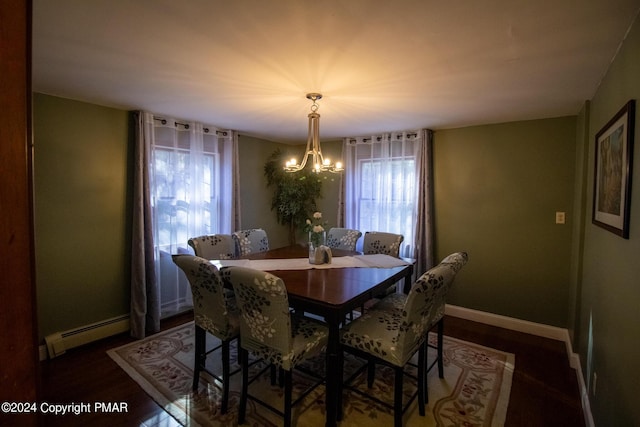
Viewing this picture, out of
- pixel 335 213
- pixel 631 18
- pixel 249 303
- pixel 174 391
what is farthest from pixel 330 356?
pixel 335 213

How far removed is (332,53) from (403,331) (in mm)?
1686

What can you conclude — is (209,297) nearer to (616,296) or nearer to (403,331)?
(403,331)

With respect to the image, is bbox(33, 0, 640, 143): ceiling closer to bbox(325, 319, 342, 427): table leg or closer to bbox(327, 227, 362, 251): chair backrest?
bbox(327, 227, 362, 251): chair backrest

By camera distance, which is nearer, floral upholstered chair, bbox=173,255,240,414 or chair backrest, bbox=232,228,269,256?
floral upholstered chair, bbox=173,255,240,414

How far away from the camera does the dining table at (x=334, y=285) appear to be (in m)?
1.86

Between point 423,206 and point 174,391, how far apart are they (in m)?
3.17

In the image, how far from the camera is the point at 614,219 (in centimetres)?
166

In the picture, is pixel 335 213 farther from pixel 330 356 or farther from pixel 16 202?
pixel 16 202

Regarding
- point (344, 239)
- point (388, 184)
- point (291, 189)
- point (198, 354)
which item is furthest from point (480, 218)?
point (198, 354)

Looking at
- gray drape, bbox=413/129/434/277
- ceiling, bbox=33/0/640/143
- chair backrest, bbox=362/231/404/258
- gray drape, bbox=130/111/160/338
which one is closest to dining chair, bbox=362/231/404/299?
chair backrest, bbox=362/231/404/258

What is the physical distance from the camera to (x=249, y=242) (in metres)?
3.43

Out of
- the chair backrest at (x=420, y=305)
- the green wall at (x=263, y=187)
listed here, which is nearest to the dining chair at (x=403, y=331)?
the chair backrest at (x=420, y=305)

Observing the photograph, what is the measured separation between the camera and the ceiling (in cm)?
141

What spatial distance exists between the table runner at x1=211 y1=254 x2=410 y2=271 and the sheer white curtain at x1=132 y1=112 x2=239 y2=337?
1.06 meters
